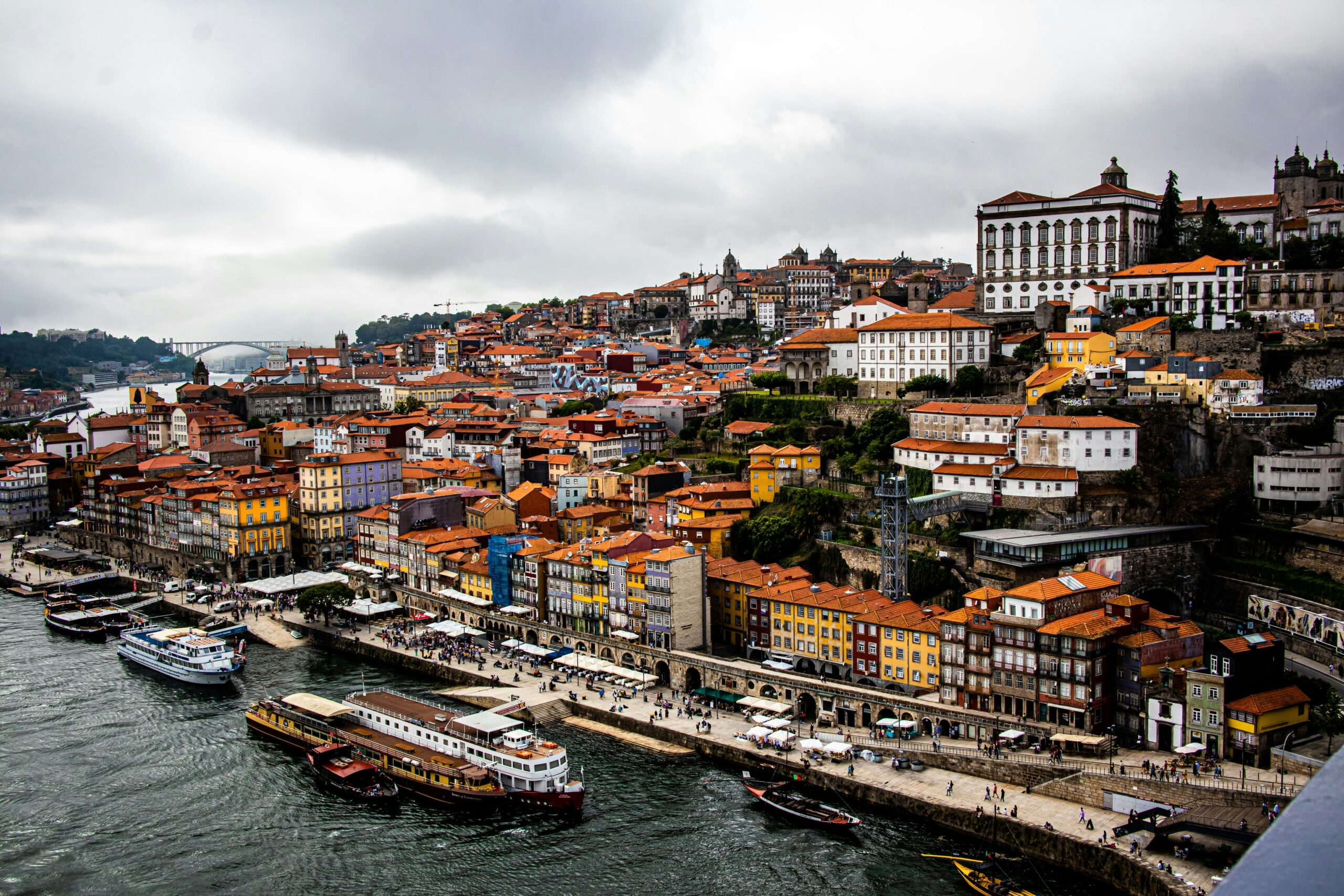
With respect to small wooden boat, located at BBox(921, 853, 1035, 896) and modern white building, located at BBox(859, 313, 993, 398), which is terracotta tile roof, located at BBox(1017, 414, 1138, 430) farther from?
small wooden boat, located at BBox(921, 853, 1035, 896)

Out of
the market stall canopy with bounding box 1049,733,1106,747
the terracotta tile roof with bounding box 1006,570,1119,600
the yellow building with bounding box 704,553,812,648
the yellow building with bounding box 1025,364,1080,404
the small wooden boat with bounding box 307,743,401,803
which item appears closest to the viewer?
the market stall canopy with bounding box 1049,733,1106,747

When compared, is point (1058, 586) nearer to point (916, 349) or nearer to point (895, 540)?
point (895, 540)

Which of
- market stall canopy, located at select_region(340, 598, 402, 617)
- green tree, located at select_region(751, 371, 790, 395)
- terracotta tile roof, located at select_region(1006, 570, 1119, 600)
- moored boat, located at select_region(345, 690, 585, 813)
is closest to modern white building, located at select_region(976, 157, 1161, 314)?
green tree, located at select_region(751, 371, 790, 395)

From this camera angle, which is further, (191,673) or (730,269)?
(730,269)

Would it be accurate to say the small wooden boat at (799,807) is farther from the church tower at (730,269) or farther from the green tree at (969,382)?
the church tower at (730,269)

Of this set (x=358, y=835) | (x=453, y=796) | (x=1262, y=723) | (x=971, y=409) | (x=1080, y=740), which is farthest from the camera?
(x=971, y=409)

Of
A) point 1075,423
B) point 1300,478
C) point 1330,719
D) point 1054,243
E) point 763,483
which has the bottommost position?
point 1330,719

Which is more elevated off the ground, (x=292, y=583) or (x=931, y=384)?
(x=931, y=384)

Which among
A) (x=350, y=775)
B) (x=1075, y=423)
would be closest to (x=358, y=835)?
(x=350, y=775)

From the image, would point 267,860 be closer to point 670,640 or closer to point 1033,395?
point 670,640
